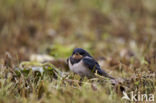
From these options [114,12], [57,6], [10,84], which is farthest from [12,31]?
[10,84]

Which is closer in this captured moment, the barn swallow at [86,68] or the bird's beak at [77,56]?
the barn swallow at [86,68]

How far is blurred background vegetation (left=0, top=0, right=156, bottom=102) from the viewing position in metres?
5.52

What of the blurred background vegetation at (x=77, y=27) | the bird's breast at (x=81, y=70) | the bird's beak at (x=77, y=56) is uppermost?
the blurred background vegetation at (x=77, y=27)

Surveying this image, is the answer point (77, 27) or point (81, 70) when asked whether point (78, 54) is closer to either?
point (81, 70)

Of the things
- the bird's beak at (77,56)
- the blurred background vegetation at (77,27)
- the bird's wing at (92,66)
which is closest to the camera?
the bird's wing at (92,66)

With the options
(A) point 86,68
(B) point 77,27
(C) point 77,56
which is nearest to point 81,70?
(A) point 86,68

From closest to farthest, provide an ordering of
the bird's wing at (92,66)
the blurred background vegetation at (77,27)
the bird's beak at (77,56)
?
the bird's wing at (92,66), the bird's beak at (77,56), the blurred background vegetation at (77,27)

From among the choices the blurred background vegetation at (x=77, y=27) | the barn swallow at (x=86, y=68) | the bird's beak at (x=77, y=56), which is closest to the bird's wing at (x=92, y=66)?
the barn swallow at (x=86, y=68)

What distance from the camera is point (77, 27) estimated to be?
706cm

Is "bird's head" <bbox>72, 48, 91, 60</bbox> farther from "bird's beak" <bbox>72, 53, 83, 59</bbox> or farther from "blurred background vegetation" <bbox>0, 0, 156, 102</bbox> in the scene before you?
"blurred background vegetation" <bbox>0, 0, 156, 102</bbox>

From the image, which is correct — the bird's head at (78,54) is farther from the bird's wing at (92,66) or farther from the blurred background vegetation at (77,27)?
the blurred background vegetation at (77,27)

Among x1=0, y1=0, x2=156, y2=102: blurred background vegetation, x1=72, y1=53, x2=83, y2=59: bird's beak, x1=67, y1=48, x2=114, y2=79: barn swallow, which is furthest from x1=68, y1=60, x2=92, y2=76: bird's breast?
x1=0, y1=0, x2=156, y2=102: blurred background vegetation

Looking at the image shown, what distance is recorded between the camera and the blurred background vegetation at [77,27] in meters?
5.52

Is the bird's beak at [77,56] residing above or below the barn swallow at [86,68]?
above
